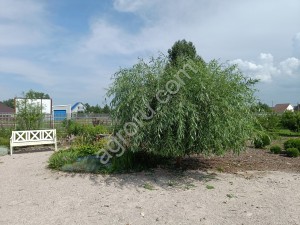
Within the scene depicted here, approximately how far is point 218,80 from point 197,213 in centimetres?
296

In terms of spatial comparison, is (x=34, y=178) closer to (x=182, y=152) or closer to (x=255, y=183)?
(x=182, y=152)

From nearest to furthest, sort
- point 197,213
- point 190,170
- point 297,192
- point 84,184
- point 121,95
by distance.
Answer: point 197,213 → point 297,192 → point 84,184 → point 121,95 → point 190,170

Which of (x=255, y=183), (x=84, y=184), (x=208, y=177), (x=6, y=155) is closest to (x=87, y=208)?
(x=84, y=184)

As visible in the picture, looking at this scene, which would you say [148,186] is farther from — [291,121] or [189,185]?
[291,121]

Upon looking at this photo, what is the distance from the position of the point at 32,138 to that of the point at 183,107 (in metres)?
7.46

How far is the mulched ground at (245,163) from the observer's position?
7.84 m

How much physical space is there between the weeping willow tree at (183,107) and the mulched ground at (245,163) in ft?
3.37

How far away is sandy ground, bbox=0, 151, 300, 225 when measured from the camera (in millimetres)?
4598

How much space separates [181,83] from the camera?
6547 mm

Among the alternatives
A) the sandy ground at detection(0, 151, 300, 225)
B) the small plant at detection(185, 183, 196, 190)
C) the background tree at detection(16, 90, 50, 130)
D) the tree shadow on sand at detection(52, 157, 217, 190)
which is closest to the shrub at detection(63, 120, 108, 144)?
the background tree at detection(16, 90, 50, 130)

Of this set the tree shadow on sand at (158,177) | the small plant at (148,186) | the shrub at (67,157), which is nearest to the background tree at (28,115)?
the shrub at (67,157)

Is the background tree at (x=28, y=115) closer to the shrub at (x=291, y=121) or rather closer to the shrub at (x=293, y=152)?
the shrub at (x=293, y=152)

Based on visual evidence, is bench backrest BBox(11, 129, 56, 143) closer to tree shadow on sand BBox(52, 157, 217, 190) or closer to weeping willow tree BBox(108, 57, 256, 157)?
tree shadow on sand BBox(52, 157, 217, 190)

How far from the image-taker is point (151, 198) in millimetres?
5516
